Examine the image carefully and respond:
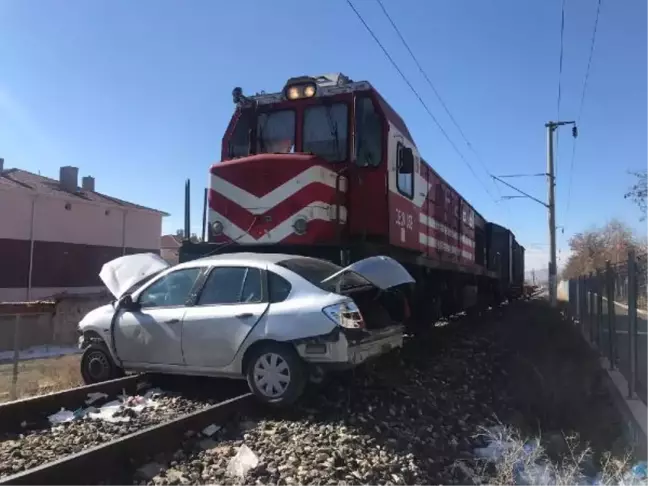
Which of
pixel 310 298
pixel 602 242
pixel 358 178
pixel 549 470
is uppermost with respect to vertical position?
pixel 602 242

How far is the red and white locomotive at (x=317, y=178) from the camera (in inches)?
318

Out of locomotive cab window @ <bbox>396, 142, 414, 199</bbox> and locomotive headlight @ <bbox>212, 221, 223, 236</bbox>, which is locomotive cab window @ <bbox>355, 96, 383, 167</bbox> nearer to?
locomotive cab window @ <bbox>396, 142, 414, 199</bbox>

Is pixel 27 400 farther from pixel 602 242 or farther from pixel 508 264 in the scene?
pixel 602 242

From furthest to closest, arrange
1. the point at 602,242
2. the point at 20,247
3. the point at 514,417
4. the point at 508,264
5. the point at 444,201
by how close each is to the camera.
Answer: the point at 602,242 → the point at 508,264 → the point at 20,247 → the point at 444,201 → the point at 514,417

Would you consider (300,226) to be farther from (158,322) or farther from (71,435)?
(71,435)

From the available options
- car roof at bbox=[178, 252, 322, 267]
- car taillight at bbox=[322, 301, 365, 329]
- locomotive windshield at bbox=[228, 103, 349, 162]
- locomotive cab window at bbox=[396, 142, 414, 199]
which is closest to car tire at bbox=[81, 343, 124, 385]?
car roof at bbox=[178, 252, 322, 267]

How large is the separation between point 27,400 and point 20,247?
21.7 metres

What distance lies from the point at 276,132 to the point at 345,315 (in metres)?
4.48

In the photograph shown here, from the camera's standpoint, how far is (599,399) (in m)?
7.68

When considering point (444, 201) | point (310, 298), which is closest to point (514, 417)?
point (310, 298)

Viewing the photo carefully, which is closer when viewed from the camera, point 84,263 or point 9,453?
point 9,453

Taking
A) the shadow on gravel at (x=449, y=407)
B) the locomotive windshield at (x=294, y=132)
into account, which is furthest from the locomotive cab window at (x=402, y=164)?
the shadow on gravel at (x=449, y=407)

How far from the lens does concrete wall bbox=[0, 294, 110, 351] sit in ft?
70.1

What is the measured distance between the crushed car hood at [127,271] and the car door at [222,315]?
145 cm
